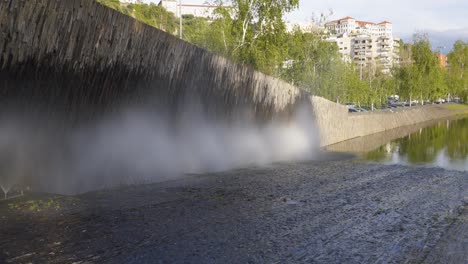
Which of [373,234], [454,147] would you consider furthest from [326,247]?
[454,147]

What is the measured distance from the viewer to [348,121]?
30.2m

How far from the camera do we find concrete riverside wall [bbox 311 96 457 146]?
82.0 ft

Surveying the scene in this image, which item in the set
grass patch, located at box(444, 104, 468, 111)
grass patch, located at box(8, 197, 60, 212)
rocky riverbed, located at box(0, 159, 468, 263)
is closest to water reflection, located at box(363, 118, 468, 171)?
rocky riverbed, located at box(0, 159, 468, 263)

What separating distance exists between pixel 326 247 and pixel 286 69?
27127 mm

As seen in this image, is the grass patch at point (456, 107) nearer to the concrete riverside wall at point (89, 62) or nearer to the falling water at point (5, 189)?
the concrete riverside wall at point (89, 62)

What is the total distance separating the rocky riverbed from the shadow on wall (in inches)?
21.3

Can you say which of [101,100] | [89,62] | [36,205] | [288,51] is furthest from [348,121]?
[36,205]

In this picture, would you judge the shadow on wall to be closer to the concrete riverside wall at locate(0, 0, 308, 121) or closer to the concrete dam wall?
the concrete dam wall

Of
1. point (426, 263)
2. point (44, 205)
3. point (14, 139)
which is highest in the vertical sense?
point (14, 139)

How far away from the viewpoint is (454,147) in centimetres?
2461

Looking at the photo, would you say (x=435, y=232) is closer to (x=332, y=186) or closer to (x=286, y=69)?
(x=332, y=186)

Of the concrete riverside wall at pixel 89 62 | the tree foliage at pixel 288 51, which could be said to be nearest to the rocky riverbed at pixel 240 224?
the concrete riverside wall at pixel 89 62

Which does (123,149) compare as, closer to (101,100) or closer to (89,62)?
(101,100)

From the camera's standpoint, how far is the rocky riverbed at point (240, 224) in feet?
19.7
